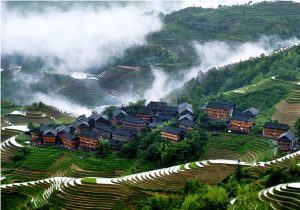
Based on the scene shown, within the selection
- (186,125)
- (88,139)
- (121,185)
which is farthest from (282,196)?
(88,139)

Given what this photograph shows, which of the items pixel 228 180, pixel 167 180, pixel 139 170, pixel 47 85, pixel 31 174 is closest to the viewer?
pixel 228 180

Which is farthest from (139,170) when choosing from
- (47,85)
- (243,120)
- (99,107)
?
(47,85)

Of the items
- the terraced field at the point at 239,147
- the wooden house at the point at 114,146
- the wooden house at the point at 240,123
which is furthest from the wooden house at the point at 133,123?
the wooden house at the point at 240,123

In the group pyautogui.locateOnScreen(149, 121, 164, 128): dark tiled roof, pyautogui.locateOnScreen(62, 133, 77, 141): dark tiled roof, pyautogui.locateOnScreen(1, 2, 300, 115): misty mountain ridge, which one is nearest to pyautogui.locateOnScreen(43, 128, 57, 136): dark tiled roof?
pyautogui.locateOnScreen(62, 133, 77, 141): dark tiled roof

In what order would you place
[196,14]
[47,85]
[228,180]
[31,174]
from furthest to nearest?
[196,14], [47,85], [31,174], [228,180]

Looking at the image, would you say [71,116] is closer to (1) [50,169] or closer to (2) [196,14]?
(1) [50,169]

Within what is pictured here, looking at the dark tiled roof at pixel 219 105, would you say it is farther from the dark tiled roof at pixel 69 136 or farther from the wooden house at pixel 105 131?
the dark tiled roof at pixel 69 136
